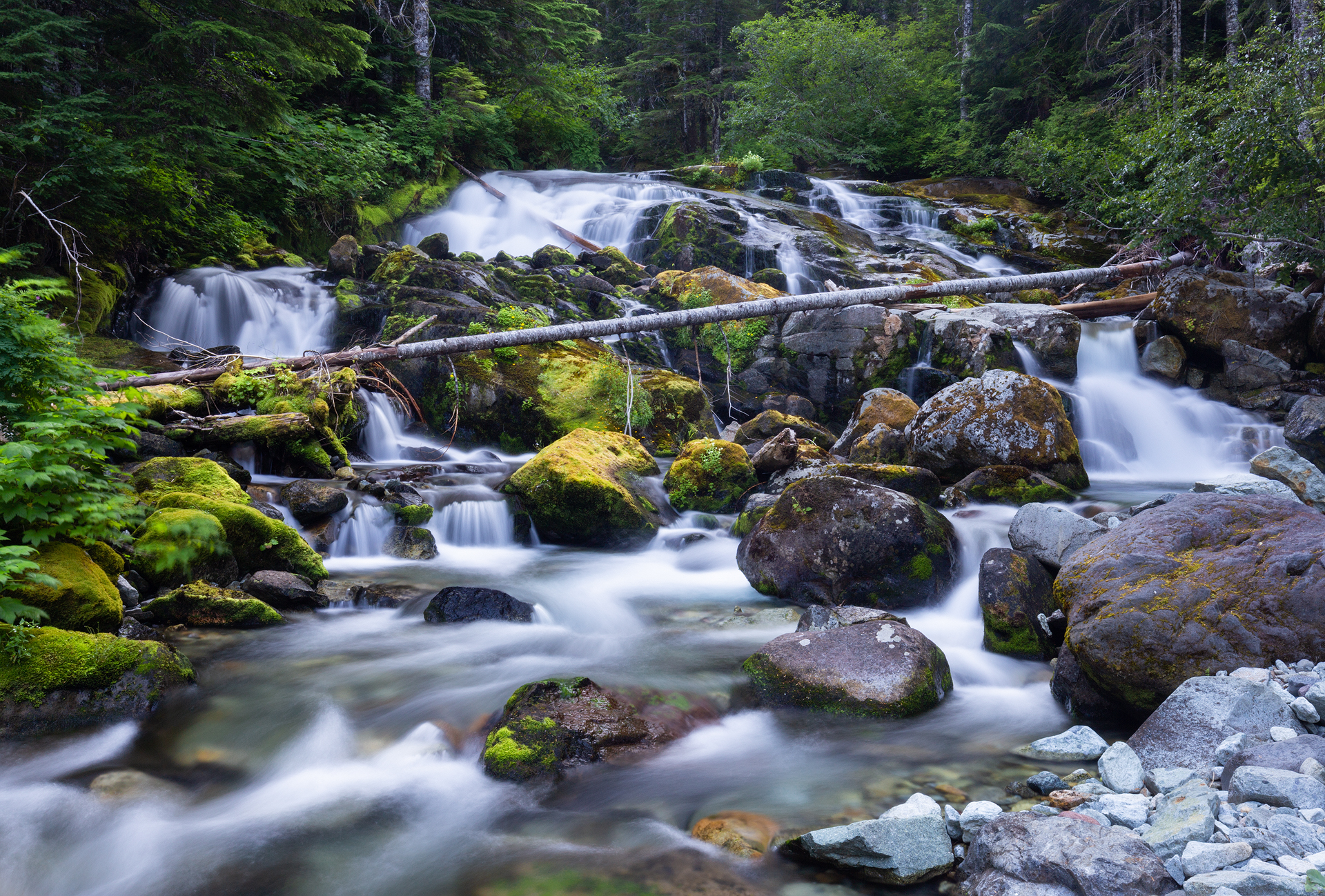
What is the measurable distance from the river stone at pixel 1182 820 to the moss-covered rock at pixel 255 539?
626cm

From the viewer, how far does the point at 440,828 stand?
3443mm

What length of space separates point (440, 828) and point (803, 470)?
5.90m

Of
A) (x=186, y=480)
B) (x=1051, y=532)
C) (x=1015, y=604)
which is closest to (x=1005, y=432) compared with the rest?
(x=1051, y=532)

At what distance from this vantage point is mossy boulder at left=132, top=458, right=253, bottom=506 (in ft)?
20.1

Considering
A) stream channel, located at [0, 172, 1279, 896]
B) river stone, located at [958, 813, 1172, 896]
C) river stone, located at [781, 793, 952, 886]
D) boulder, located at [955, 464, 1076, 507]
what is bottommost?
stream channel, located at [0, 172, 1279, 896]

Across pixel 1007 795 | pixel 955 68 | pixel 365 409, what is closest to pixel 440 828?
pixel 1007 795

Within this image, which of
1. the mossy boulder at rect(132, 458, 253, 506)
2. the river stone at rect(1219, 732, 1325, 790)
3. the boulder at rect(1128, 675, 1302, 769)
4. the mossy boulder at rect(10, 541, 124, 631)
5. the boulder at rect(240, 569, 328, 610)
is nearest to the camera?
the river stone at rect(1219, 732, 1325, 790)

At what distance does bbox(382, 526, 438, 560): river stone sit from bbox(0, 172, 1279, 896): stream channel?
0.11 metres

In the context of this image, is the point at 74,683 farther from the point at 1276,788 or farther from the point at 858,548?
the point at 1276,788

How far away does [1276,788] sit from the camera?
8.52 feet

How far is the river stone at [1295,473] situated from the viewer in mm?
6387

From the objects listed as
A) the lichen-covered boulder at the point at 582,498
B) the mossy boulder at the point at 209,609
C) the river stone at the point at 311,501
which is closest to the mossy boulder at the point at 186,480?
the river stone at the point at 311,501

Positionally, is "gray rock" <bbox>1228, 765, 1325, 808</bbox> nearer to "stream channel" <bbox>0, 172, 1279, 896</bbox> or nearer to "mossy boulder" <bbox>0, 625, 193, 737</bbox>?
"stream channel" <bbox>0, 172, 1279, 896</bbox>

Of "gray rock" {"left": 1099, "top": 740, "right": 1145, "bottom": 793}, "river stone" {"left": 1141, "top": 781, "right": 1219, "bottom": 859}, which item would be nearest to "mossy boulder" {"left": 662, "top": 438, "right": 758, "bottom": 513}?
"gray rock" {"left": 1099, "top": 740, "right": 1145, "bottom": 793}
